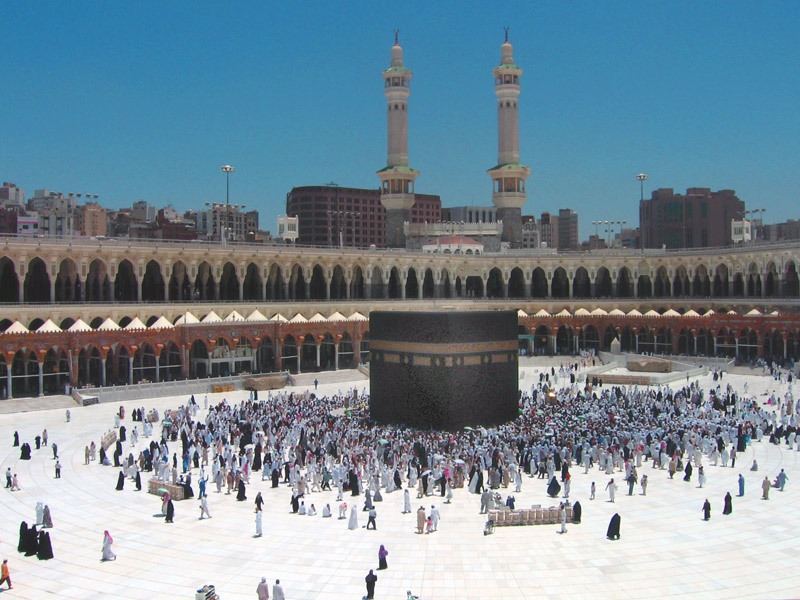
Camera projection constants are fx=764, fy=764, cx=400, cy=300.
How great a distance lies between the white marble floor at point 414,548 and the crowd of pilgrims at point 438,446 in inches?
29.0

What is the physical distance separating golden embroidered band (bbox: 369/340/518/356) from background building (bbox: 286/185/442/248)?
9689 centimetres

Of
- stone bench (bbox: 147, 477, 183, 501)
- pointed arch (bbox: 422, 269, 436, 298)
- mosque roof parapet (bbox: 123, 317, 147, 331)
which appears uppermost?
pointed arch (bbox: 422, 269, 436, 298)

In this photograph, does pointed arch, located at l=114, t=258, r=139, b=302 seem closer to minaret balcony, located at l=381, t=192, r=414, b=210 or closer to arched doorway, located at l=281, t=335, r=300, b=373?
arched doorway, located at l=281, t=335, r=300, b=373

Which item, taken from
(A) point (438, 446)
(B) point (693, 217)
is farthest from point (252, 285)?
(B) point (693, 217)

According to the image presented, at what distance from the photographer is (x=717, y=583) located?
16844 millimetres

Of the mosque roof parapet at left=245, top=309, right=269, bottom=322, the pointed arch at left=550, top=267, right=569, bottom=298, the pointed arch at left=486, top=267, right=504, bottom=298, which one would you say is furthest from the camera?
the pointed arch at left=486, top=267, right=504, bottom=298

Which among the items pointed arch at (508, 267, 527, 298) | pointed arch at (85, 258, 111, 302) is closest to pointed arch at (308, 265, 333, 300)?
pointed arch at (85, 258, 111, 302)

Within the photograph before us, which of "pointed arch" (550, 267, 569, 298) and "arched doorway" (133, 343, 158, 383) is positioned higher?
"pointed arch" (550, 267, 569, 298)

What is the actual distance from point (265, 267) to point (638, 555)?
40.1 metres

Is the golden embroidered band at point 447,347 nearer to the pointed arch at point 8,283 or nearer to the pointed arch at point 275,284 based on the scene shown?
the pointed arch at point 275,284

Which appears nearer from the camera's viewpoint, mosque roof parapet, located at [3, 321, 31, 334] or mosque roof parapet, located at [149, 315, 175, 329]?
mosque roof parapet, located at [3, 321, 31, 334]

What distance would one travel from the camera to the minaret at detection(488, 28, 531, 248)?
76000 millimetres

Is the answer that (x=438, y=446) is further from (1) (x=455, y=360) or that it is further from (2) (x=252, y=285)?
(2) (x=252, y=285)

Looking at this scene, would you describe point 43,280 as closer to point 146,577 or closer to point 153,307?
point 153,307
